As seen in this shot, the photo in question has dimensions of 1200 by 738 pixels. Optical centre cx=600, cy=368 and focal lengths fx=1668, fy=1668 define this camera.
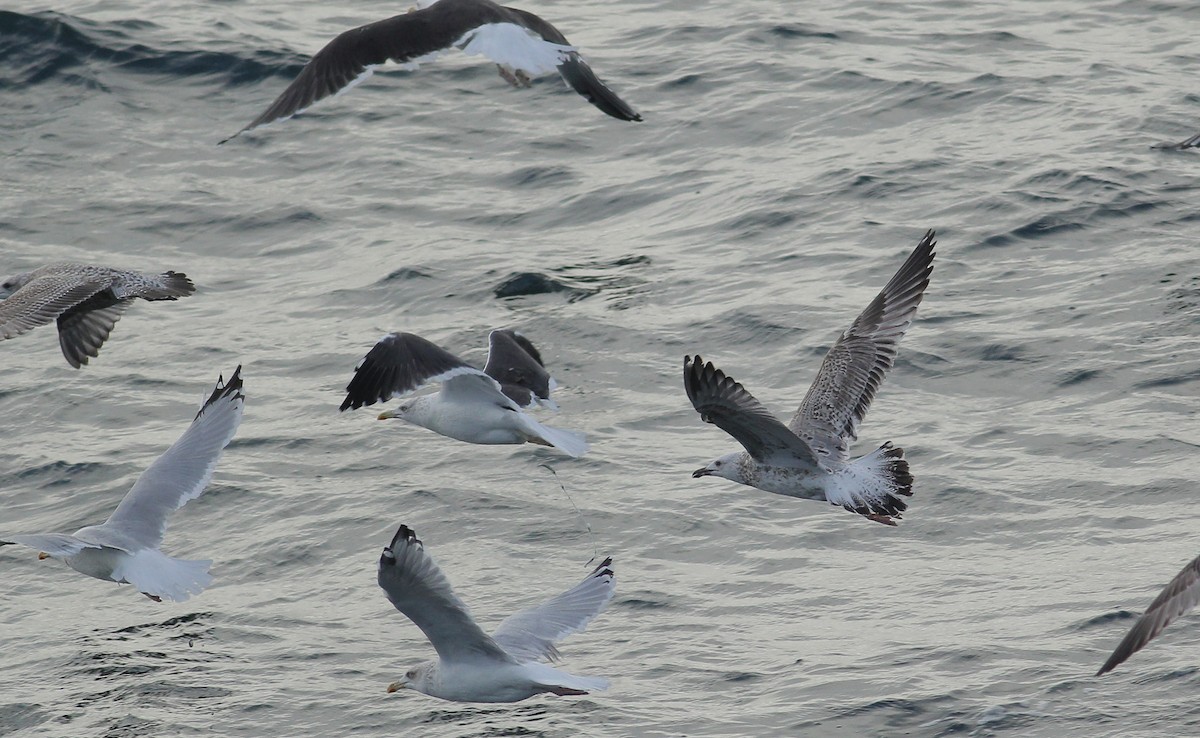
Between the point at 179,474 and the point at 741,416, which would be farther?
the point at 179,474

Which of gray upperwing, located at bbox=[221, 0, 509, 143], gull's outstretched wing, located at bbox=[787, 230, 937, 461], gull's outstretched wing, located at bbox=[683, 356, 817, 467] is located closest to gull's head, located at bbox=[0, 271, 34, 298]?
gray upperwing, located at bbox=[221, 0, 509, 143]

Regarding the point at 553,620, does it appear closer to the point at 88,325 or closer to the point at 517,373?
the point at 517,373

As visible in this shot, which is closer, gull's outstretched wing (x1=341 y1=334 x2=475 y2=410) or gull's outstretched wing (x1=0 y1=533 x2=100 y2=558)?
gull's outstretched wing (x1=0 y1=533 x2=100 y2=558)

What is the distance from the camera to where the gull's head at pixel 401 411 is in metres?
9.35

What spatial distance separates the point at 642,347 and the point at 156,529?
423 cm

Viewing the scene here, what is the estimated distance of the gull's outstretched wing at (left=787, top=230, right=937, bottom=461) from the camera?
29.3ft

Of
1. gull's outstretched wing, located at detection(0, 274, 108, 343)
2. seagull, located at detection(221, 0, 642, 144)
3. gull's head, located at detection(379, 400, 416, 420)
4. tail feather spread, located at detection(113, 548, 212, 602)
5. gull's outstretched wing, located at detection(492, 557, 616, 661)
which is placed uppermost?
seagull, located at detection(221, 0, 642, 144)

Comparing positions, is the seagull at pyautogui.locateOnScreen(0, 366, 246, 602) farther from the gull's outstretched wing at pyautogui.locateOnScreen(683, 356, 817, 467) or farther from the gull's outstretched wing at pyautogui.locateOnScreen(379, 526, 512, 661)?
the gull's outstretched wing at pyautogui.locateOnScreen(683, 356, 817, 467)

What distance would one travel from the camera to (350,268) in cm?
1356

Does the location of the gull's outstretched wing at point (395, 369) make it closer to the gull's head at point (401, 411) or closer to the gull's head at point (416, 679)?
the gull's head at point (401, 411)

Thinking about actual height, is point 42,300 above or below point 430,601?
above

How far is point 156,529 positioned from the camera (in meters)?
8.73

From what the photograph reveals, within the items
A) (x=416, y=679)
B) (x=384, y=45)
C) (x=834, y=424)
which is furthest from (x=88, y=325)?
(x=834, y=424)

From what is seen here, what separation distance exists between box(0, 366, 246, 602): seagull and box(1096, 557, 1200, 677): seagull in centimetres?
423
